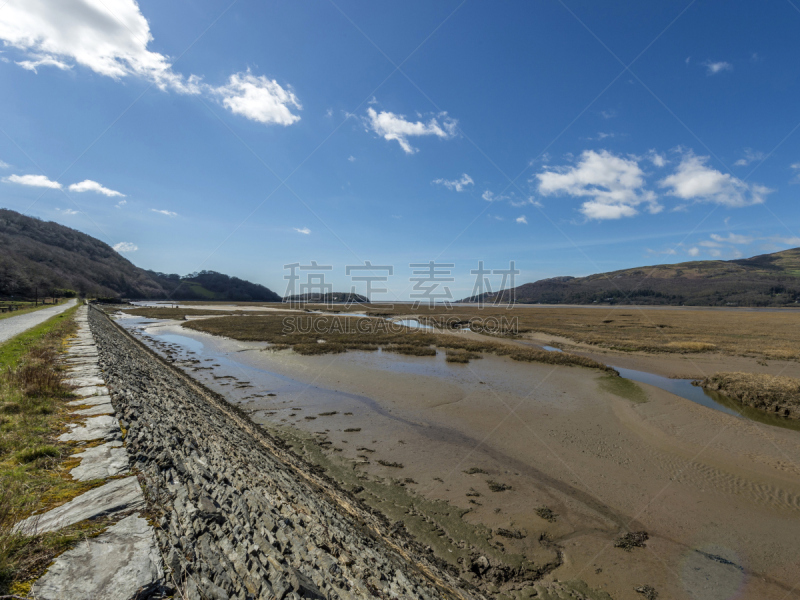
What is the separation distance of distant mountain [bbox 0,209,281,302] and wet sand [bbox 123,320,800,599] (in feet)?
251

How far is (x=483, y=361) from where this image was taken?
2538cm

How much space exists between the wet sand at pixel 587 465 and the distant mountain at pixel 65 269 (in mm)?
76498

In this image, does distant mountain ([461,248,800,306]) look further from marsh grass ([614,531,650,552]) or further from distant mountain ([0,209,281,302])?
distant mountain ([0,209,281,302])

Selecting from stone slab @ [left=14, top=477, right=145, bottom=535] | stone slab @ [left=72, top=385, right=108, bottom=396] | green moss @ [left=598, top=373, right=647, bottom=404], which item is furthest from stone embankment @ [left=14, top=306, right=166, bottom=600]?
green moss @ [left=598, top=373, right=647, bottom=404]

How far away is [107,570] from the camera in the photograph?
8.41ft

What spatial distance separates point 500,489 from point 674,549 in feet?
11.4

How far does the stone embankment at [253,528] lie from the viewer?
3080mm

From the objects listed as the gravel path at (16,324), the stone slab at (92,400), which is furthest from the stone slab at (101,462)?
the gravel path at (16,324)

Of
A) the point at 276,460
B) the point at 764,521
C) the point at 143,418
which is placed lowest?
the point at 764,521

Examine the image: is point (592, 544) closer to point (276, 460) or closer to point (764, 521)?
point (764, 521)

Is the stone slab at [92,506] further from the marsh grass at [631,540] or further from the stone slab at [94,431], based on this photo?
the marsh grass at [631,540]

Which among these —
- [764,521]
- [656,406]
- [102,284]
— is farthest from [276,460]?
[102,284]

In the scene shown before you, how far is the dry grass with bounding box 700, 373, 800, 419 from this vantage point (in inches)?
572

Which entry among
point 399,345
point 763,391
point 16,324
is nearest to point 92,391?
point 16,324
